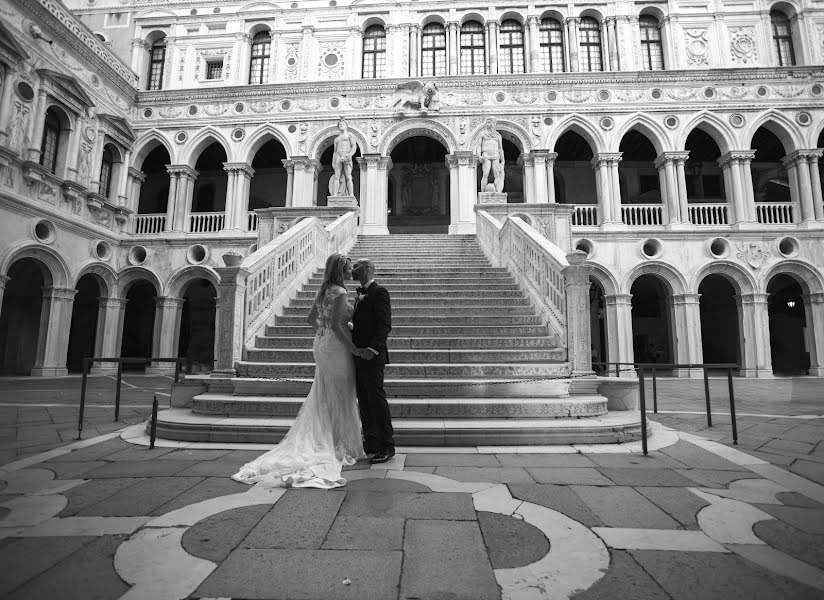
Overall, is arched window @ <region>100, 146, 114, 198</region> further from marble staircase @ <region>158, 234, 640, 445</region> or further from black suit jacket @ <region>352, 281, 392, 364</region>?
black suit jacket @ <region>352, 281, 392, 364</region>

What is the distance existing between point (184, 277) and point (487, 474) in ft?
58.5

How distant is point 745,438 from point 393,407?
13.7 ft

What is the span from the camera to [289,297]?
848 centimetres

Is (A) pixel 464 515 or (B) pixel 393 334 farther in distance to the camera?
(B) pixel 393 334

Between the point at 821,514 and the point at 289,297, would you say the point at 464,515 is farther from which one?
the point at 289,297

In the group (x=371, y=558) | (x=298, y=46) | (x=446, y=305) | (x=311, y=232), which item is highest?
(x=298, y=46)

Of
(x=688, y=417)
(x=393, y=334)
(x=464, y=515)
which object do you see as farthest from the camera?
(x=393, y=334)

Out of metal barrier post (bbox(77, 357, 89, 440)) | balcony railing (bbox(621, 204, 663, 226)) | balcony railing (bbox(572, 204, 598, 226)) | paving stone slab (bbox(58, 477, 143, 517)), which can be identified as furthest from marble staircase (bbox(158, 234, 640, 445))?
balcony railing (bbox(621, 204, 663, 226))

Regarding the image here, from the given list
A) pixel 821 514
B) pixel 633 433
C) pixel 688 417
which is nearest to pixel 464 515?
pixel 821 514

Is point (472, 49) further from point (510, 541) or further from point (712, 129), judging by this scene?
point (510, 541)

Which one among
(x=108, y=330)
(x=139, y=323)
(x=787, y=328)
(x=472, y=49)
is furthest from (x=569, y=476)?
(x=139, y=323)

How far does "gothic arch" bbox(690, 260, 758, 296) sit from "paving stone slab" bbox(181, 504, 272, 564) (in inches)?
708

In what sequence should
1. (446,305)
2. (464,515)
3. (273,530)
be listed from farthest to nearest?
(446,305) < (464,515) < (273,530)

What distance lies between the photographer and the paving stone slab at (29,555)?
6.72ft
